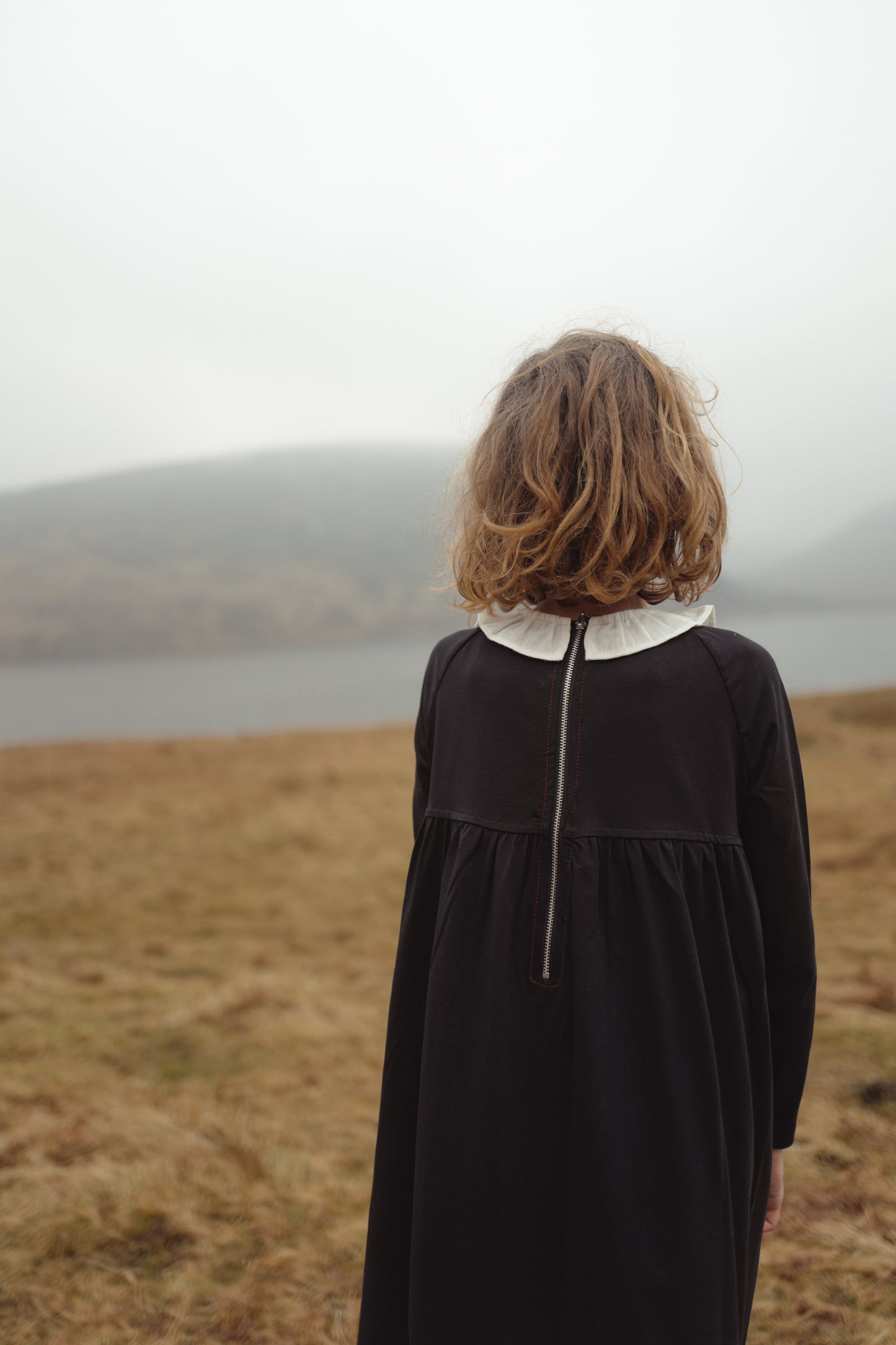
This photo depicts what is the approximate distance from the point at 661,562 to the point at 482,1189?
3.80ft

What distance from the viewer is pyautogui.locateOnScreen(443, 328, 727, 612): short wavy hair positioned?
140cm

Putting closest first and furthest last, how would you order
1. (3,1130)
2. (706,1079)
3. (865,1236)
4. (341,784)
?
(706,1079) → (865,1236) → (3,1130) → (341,784)

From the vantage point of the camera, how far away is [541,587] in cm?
152

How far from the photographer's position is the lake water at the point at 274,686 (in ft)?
86.4

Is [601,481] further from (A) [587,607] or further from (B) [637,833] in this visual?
(B) [637,833]

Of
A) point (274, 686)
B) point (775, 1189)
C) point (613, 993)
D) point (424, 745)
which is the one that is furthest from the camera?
point (274, 686)

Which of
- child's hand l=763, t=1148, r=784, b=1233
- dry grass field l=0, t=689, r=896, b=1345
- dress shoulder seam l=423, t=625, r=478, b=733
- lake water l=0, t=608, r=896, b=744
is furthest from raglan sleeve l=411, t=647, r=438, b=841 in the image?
lake water l=0, t=608, r=896, b=744

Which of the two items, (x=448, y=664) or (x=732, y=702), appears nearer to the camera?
(x=732, y=702)

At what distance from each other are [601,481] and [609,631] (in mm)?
264

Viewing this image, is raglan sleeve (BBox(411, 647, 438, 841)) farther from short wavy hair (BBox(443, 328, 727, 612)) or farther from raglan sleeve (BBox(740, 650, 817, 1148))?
raglan sleeve (BBox(740, 650, 817, 1148))

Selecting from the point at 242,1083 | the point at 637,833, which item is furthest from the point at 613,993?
the point at 242,1083

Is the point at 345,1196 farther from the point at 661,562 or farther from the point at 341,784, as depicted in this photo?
the point at 341,784

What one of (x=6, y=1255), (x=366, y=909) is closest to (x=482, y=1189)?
(x=6, y=1255)

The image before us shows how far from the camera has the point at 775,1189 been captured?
5.34ft
